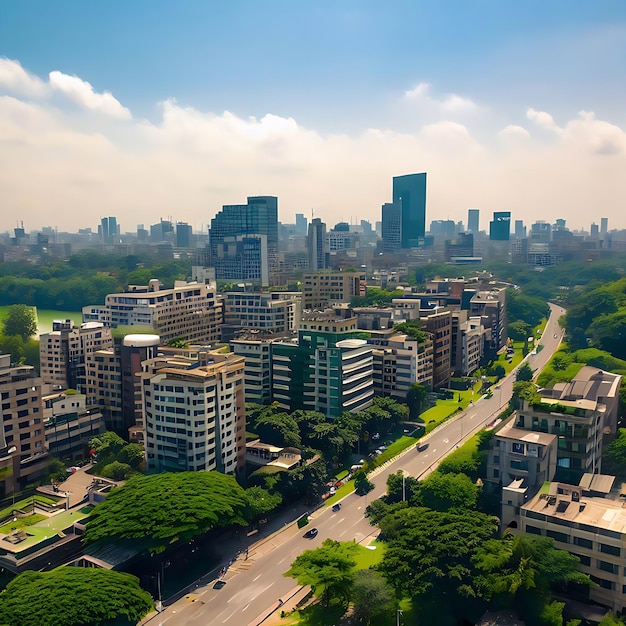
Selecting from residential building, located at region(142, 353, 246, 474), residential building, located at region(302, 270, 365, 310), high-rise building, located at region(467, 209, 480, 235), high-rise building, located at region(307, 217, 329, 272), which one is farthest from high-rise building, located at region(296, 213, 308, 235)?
residential building, located at region(142, 353, 246, 474)

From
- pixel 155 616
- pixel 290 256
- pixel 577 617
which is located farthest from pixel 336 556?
pixel 290 256

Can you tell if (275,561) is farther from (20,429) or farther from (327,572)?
(20,429)

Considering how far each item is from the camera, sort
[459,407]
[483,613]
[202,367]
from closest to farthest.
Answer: [483,613] → [202,367] → [459,407]

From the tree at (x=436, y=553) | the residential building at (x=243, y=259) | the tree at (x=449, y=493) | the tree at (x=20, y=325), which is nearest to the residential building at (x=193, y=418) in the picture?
the tree at (x=449, y=493)

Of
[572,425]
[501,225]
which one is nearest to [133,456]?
[572,425]

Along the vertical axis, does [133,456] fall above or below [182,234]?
below

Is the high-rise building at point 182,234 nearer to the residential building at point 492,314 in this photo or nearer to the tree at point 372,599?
the residential building at point 492,314

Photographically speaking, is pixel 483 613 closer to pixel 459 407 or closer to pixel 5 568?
pixel 5 568
